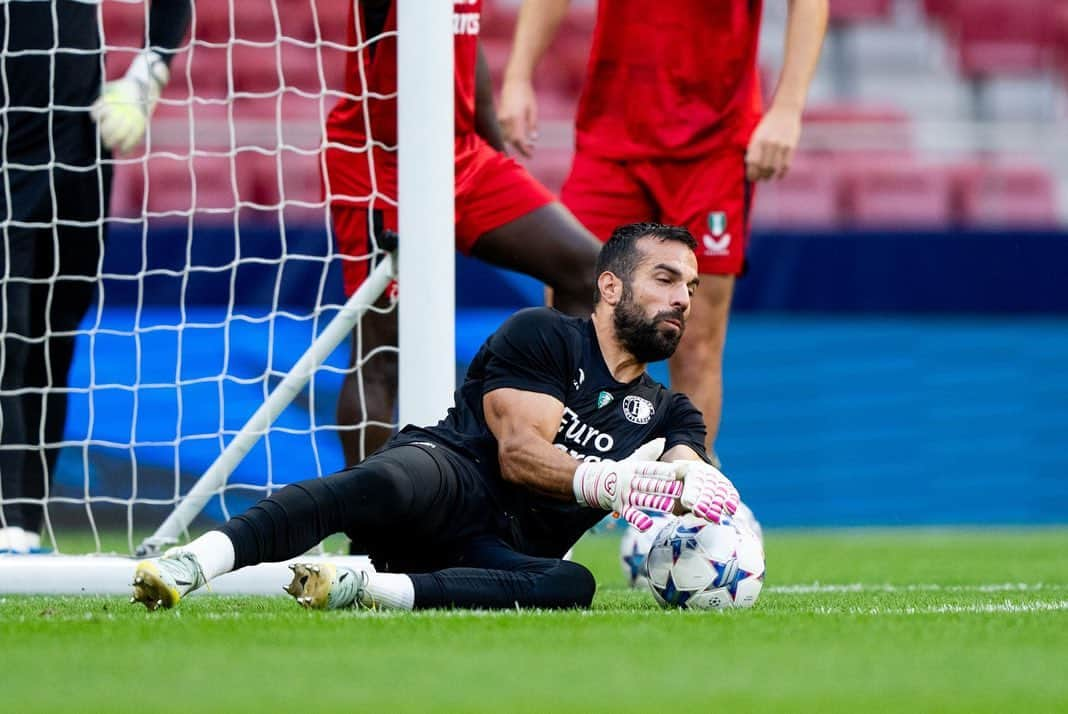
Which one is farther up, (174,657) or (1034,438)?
(174,657)

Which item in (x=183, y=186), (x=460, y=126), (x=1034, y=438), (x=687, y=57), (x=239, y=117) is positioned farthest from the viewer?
(x=239, y=117)

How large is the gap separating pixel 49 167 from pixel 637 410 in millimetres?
2019

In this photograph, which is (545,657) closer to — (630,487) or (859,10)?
→ (630,487)

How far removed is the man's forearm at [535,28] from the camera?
18.0ft

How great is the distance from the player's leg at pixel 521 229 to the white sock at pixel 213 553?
5.13 feet

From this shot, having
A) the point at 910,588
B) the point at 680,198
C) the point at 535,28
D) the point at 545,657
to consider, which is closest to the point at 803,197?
the point at 535,28

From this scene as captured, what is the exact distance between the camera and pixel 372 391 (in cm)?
500

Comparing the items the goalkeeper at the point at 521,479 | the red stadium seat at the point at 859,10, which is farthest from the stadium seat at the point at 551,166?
the goalkeeper at the point at 521,479

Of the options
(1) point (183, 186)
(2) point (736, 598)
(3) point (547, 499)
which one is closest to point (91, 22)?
(3) point (547, 499)

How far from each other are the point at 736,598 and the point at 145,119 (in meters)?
2.34

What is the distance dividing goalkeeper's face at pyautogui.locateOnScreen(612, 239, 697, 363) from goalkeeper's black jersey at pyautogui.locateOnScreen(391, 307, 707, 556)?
3.7 inches

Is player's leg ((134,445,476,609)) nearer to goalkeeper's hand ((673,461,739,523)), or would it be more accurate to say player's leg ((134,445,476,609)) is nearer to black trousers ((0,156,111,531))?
goalkeeper's hand ((673,461,739,523))

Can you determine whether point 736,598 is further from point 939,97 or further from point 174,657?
point 939,97

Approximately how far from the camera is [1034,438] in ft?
27.6
